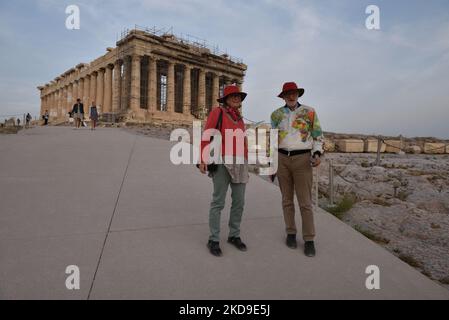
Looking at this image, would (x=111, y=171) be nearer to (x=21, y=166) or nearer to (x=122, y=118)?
(x=21, y=166)

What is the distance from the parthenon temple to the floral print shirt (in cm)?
3177

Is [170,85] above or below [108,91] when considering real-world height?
above

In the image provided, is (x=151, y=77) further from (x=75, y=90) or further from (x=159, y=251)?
(x=159, y=251)

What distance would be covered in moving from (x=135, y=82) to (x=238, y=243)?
3511cm

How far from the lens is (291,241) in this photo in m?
3.96

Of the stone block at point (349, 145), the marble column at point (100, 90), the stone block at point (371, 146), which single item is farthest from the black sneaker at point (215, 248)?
the marble column at point (100, 90)

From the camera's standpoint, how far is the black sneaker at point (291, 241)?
391cm

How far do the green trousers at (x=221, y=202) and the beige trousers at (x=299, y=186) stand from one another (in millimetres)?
638

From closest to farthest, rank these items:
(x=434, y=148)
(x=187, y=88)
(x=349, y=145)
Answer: (x=349, y=145)
(x=434, y=148)
(x=187, y=88)

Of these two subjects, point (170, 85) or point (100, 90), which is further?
point (100, 90)

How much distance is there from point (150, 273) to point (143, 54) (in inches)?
1426

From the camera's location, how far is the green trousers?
12.2ft

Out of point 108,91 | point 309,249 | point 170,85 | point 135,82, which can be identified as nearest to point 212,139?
point 309,249
